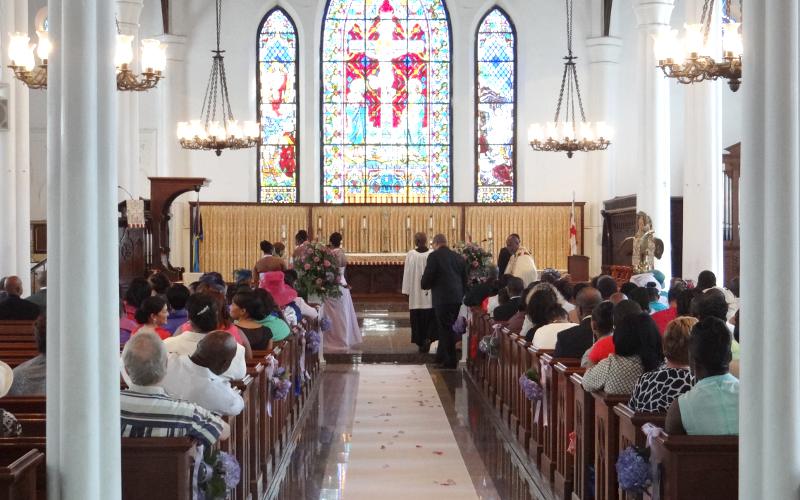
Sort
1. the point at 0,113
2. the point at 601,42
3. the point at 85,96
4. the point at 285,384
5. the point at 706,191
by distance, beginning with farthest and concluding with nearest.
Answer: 1. the point at 601,42
2. the point at 706,191
3. the point at 0,113
4. the point at 285,384
5. the point at 85,96

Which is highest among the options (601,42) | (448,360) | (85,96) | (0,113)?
(601,42)

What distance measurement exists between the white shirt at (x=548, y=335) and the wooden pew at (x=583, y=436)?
1584mm

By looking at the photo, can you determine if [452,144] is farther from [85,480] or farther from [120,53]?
[85,480]

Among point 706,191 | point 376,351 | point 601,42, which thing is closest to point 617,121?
point 601,42

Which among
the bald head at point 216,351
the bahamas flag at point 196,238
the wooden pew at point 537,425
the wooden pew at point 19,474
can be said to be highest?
the bahamas flag at point 196,238

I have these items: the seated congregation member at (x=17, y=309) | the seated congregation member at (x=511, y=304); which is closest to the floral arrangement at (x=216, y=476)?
the seated congregation member at (x=17, y=309)

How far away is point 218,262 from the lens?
2119 centimetres

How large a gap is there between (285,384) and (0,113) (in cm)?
655

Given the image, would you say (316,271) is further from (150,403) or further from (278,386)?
(150,403)

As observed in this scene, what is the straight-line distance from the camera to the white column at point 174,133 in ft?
67.8

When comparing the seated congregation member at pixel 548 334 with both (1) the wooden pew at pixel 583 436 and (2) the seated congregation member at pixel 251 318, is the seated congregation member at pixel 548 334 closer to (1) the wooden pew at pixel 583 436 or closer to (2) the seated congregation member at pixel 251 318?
(1) the wooden pew at pixel 583 436

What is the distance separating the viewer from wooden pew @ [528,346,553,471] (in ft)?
22.5

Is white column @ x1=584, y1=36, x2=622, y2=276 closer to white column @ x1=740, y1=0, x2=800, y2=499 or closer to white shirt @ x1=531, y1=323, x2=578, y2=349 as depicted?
white shirt @ x1=531, y1=323, x2=578, y2=349

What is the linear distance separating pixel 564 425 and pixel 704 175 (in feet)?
27.0
